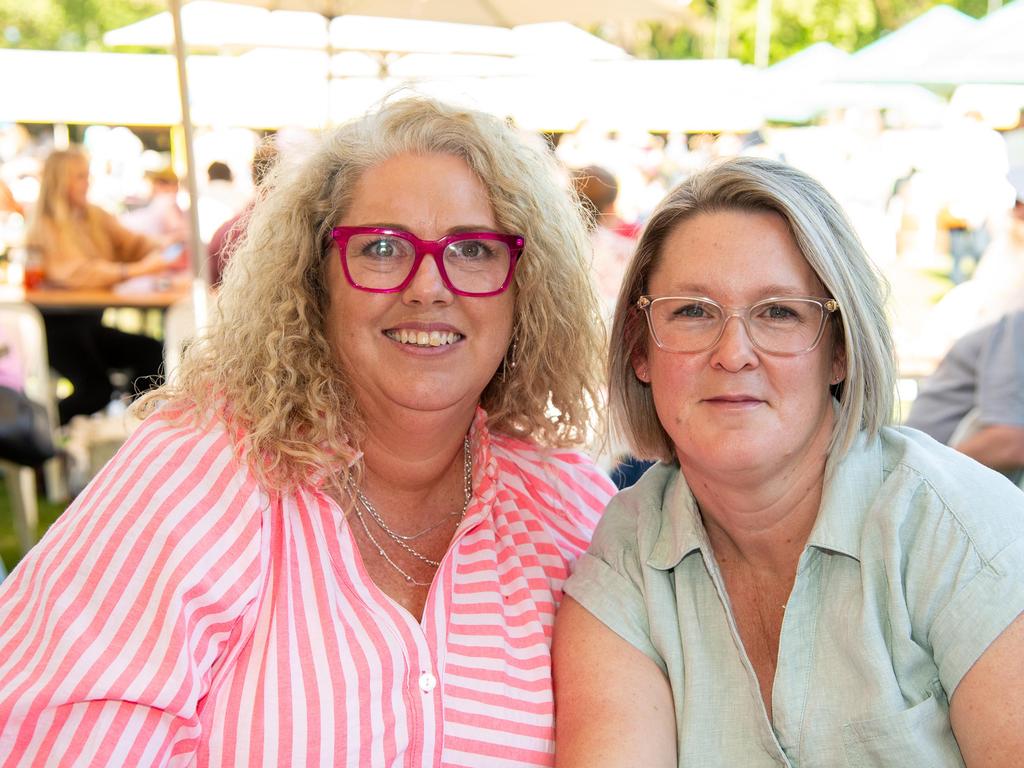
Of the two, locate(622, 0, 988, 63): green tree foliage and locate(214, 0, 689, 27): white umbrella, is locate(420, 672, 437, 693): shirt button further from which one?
locate(622, 0, 988, 63): green tree foliage

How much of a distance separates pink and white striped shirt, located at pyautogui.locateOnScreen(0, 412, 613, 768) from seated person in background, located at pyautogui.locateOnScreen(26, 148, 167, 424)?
210 inches

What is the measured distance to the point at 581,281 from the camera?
8.11 ft

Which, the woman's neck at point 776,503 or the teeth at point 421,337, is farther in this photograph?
the teeth at point 421,337

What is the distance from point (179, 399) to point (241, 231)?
1.95 ft

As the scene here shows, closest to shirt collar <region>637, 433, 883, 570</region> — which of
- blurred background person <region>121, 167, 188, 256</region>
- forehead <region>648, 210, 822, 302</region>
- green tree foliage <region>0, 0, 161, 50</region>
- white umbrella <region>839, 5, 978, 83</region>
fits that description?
forehead <region>648, 210, 822, 302</region>

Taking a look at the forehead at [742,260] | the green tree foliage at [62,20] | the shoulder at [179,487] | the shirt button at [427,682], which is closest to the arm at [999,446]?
the forehead at [742,260]

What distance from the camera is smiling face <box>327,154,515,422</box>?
7.00ft

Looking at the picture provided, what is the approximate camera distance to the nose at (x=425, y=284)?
211cm

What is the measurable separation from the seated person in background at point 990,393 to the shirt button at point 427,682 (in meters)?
2.42

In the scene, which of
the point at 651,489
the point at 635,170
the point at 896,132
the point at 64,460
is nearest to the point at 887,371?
the point at 651,489

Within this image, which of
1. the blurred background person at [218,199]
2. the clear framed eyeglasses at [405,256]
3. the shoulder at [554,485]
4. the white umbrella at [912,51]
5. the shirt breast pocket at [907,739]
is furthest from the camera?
the white umbrella at [912,51]

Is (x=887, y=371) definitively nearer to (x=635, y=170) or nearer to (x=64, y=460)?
(x=64, y=460)

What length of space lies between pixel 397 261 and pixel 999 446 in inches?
97.2

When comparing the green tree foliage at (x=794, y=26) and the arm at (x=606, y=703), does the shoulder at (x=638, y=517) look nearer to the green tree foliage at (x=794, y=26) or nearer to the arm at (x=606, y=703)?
the arm at (x=606, y=703)
